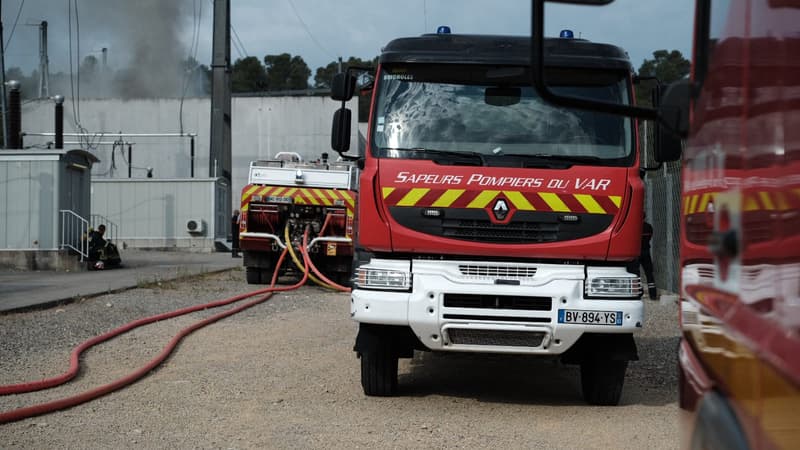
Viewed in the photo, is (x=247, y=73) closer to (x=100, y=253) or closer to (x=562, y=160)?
(x=100, y=253)

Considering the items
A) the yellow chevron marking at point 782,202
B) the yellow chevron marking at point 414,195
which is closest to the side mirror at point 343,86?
the yellow chevron marking at point 414,195

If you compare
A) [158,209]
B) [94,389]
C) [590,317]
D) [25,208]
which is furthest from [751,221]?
→ [158,209]

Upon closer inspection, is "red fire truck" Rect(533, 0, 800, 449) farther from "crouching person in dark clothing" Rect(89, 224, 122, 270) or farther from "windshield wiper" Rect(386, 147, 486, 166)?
"crouching person in dark clothing" Rect(89, 224, 122, 270)

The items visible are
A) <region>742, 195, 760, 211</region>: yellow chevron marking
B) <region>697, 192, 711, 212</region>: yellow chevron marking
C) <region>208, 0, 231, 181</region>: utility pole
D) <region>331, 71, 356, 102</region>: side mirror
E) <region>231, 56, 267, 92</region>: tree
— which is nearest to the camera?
<region>742, 195, 760, 211</region>: yellow chevron marking

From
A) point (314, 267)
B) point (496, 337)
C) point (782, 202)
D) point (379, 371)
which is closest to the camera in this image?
point (782, 202)

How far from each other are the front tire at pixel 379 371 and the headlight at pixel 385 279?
1.89 ft

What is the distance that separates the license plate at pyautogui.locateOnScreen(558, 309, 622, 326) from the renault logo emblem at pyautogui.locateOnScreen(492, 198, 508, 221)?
32.0 inches

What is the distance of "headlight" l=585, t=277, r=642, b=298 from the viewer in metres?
6.96

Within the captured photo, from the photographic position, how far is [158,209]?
3594 centimetres

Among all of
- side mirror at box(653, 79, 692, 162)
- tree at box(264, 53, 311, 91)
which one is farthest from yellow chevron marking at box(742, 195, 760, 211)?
tree at box(264, 53, 311, 91)

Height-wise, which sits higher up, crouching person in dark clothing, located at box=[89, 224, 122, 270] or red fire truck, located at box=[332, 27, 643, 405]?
red fire truck, located at box=[332, 27, 643, 405]

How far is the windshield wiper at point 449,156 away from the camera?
723 cm

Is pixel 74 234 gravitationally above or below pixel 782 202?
below

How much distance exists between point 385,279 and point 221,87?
80.3 feet
